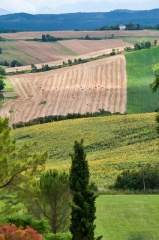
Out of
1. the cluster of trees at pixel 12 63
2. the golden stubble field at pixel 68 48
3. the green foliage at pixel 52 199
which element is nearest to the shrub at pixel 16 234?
the green foliage at pixel 52 199

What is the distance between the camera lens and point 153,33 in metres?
172

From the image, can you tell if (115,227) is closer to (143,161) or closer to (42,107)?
(143,161)

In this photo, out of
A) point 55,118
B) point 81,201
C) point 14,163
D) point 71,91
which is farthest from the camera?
point 71,91

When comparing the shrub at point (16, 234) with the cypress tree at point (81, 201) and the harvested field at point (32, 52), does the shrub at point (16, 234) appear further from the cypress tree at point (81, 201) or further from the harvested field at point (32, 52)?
the harvested field at point (32, 52)

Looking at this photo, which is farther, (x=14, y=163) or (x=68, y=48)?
(x=68, y=48)

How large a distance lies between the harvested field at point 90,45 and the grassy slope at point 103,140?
273 ft

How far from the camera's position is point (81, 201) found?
781 inches

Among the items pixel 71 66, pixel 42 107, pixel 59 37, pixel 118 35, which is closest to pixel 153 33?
pixel 118 35

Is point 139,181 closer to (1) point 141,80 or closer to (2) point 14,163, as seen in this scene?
(2) point 14,163

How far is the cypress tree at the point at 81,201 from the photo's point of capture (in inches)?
778

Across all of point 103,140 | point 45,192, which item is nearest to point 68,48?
point 103,140

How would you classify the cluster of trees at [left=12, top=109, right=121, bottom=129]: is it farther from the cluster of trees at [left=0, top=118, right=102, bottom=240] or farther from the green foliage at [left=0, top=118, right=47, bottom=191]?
the green foliage at [left=0, top=118, right=47, bottom=191]

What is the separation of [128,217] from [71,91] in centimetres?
5722

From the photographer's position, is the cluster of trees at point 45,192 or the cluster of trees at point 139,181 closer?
the cluster of trees at point 45,192
